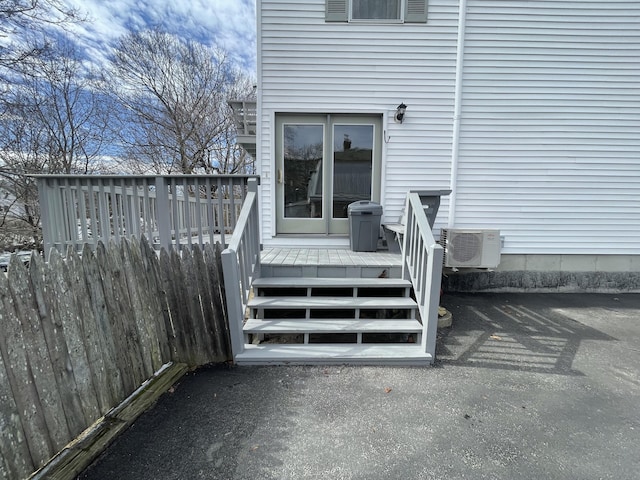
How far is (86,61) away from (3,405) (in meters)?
14.4

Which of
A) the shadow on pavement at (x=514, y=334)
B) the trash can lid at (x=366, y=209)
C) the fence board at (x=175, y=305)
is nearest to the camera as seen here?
the fence board at (x=175, y=305)

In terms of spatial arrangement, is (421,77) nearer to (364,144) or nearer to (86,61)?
(364,144)

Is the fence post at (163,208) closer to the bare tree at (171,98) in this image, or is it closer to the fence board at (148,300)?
the fence board at (148,300)

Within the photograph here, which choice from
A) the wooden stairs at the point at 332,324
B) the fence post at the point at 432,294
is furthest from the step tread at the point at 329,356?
the fence post at the point at 432,294

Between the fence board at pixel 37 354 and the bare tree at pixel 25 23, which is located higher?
→ the bare tree at pixel 25 23

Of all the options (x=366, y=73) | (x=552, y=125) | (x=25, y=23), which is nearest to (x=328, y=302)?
(x=366, y=73)

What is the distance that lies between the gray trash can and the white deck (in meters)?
0.14

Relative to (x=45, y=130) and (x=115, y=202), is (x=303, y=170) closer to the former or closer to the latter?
(x=115, y=202)

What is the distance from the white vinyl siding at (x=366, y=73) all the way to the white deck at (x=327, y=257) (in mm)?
1134

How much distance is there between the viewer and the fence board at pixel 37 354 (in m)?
1.34

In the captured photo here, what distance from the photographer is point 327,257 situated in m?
3.76

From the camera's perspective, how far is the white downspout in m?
4.32

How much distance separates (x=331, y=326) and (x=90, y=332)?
1.85 metres

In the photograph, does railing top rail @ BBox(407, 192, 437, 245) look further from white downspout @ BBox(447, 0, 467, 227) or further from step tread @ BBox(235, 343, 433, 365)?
white downspout @ BBox(447, 0, 467, 227)
